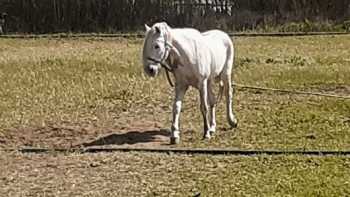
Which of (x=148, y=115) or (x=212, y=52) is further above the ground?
(x=212, y=52)

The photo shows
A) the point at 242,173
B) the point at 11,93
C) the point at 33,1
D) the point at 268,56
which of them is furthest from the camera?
the point at 33,1

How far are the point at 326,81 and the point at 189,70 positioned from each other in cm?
476

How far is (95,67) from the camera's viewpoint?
48.2ft

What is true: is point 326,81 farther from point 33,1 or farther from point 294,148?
point 33,1

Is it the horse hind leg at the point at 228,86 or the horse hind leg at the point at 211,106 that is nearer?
the horse hind leg at the point at 211,106

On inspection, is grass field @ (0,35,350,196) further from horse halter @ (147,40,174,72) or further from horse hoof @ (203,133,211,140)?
horse halter @ (147,40,174,72)


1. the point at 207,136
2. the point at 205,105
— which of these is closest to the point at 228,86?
the point at 205,105

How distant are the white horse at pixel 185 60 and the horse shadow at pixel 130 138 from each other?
42 cm

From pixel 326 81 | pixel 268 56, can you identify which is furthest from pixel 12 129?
pixel 268 56

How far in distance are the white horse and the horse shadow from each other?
425 millimetres

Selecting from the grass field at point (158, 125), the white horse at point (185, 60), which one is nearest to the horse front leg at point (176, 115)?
the white horse at point (185, 60)

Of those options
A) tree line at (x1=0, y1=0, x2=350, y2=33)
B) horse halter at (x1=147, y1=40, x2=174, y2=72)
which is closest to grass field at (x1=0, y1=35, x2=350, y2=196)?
horse halter at (x1=147, y1=40, x2=174, y2=72)

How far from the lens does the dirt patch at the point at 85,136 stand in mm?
8633

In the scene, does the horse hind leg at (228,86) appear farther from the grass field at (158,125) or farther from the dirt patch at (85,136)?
the dirt patch at (85,136)
